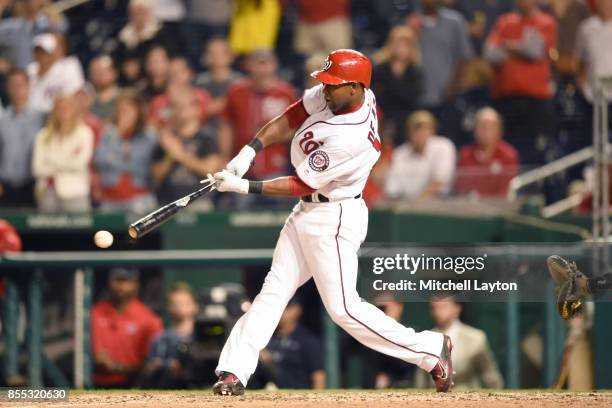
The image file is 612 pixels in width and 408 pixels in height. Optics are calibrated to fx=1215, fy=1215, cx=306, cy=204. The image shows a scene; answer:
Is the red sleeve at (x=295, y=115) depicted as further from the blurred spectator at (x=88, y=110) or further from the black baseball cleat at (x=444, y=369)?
the blurred spectator at (x=88, y=110)

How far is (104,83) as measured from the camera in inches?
462

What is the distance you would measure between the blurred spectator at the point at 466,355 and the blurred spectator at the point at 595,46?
11.1 ft

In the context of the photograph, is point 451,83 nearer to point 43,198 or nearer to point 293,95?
point 293,95

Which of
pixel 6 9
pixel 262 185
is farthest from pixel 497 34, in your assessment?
pixel 262 185

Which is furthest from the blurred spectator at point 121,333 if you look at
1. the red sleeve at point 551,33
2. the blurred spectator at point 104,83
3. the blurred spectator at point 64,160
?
the red sleeve at point 551,33

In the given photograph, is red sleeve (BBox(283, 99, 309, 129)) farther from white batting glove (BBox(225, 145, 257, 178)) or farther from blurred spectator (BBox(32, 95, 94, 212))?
blurred spectator (BBox(32, 95, 94, 212))

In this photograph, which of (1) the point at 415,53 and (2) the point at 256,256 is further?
(1) the point at 415,53

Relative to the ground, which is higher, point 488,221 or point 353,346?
point 488,221

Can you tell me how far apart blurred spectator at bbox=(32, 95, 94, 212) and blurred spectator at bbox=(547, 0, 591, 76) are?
4.37m

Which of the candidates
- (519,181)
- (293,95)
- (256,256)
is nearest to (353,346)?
(256,256)

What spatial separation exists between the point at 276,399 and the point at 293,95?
5.64 m

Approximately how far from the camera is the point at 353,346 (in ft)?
30.7

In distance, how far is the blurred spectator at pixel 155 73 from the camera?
1170 centimetres

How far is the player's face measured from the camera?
18.6 ft
